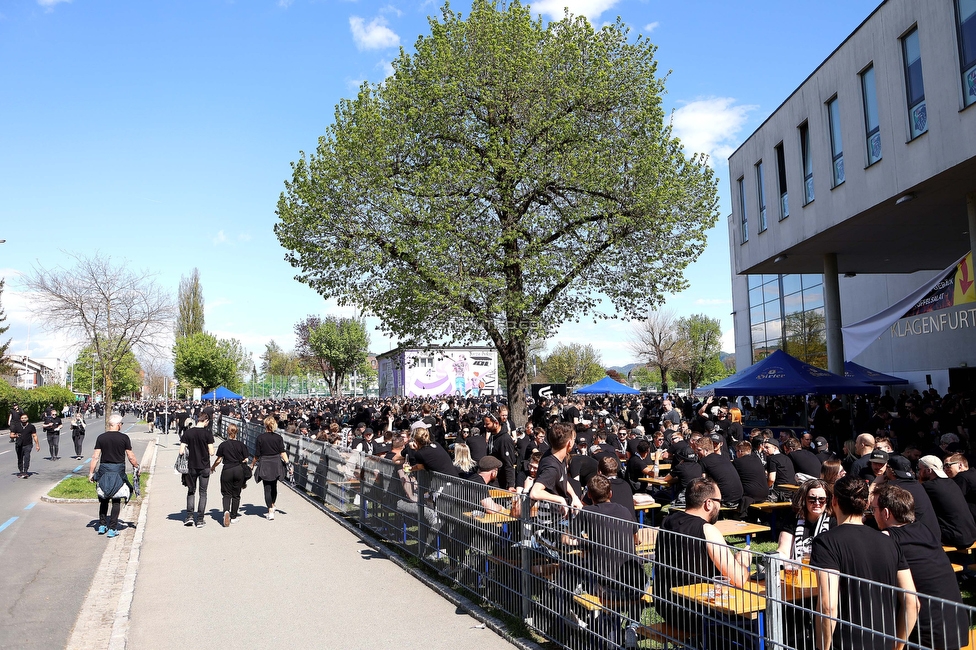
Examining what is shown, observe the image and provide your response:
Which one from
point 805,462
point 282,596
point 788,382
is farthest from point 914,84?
point 282,596

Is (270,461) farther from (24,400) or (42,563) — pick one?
(24,400)

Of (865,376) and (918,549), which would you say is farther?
(865,376)

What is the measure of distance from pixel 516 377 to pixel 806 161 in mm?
9835

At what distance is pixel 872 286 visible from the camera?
29.1 meters

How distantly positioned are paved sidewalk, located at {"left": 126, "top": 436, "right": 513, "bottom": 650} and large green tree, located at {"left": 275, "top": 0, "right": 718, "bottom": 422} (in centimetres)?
728

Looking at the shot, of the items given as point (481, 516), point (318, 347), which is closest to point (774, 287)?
point (481, 516)

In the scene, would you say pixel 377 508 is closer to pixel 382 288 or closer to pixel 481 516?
pixel 481 516

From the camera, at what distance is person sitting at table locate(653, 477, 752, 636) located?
3.95 meters

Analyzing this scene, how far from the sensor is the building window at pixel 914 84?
46.5ft

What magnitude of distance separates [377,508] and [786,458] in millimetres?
5712

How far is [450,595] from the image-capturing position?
7.10 meters

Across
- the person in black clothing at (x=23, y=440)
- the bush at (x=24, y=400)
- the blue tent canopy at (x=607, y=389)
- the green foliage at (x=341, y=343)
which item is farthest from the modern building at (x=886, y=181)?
the green foliage at (x=341, y=343)

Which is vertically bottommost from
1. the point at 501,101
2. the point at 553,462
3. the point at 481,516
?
the point at 481,516

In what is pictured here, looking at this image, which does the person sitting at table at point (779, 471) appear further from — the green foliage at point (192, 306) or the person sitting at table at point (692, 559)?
the green foliage at point (192, 306)
